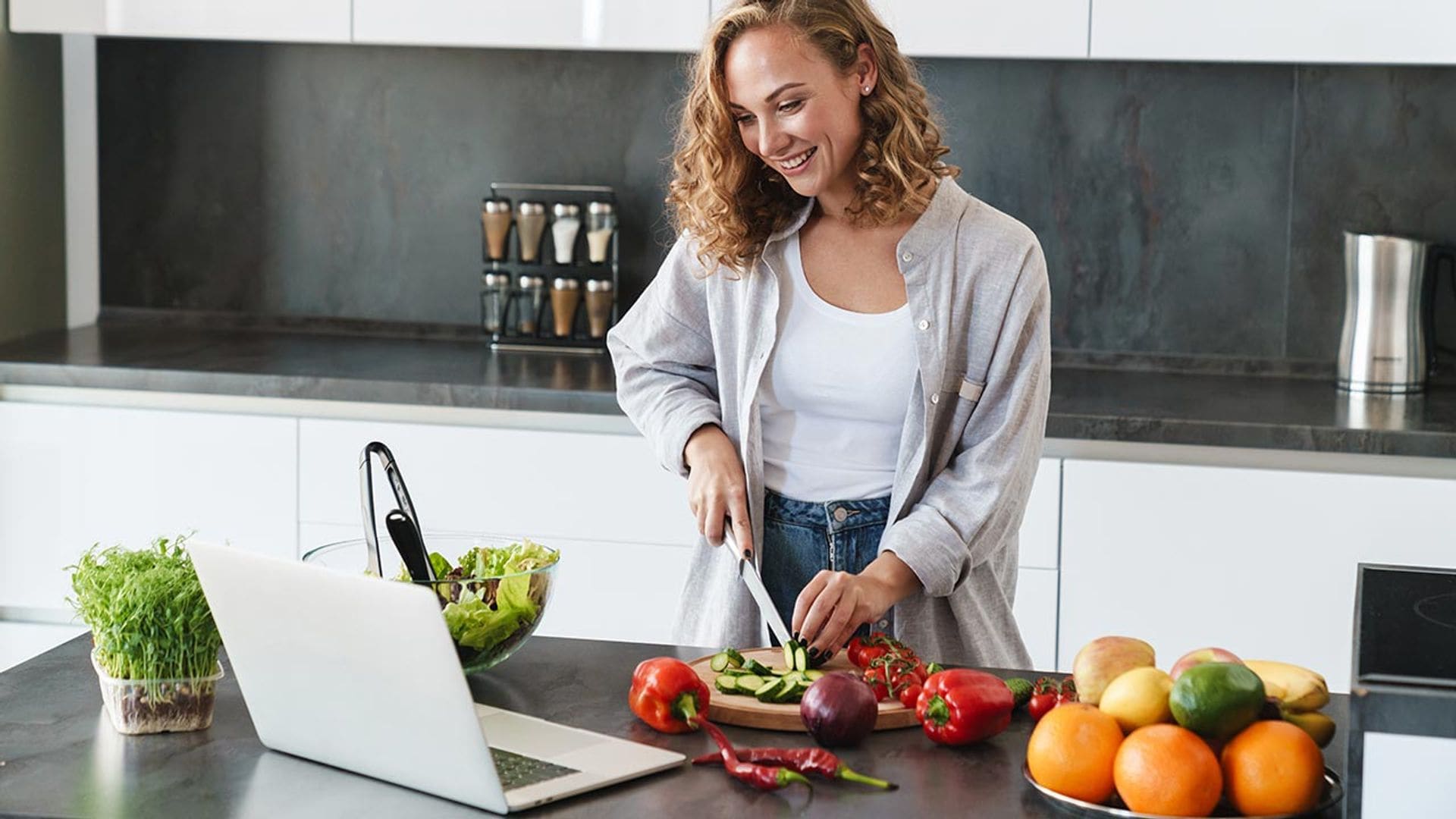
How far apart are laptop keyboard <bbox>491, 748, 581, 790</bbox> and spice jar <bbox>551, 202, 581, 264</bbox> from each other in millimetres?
2006

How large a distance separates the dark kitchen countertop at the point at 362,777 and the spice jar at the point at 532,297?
1817 mm

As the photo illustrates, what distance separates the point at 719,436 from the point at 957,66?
1.51 meters

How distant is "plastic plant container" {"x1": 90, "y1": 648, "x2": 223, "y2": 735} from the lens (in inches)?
56.3

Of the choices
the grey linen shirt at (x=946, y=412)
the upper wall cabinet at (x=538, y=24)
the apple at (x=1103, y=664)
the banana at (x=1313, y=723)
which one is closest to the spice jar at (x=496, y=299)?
the upper wall cabinet at (x=538, y=24)

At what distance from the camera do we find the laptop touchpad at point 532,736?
1405mm

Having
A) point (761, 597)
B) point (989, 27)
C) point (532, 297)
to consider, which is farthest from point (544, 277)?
point (761, 597)

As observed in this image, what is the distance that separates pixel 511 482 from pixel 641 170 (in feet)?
2.73

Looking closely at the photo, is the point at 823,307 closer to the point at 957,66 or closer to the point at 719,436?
the point at 719,436

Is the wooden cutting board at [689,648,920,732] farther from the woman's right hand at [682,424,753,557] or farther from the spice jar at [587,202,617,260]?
the spice jar at [587,202,617,260]

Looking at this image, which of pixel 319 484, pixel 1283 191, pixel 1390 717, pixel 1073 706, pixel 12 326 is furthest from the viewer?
pixel 12 326

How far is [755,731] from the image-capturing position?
1473 mm

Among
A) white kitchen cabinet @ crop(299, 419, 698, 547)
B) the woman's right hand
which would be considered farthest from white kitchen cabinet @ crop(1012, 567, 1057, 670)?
the woman's right hand

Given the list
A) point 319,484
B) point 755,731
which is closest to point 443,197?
point 319,484

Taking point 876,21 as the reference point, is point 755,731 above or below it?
below
